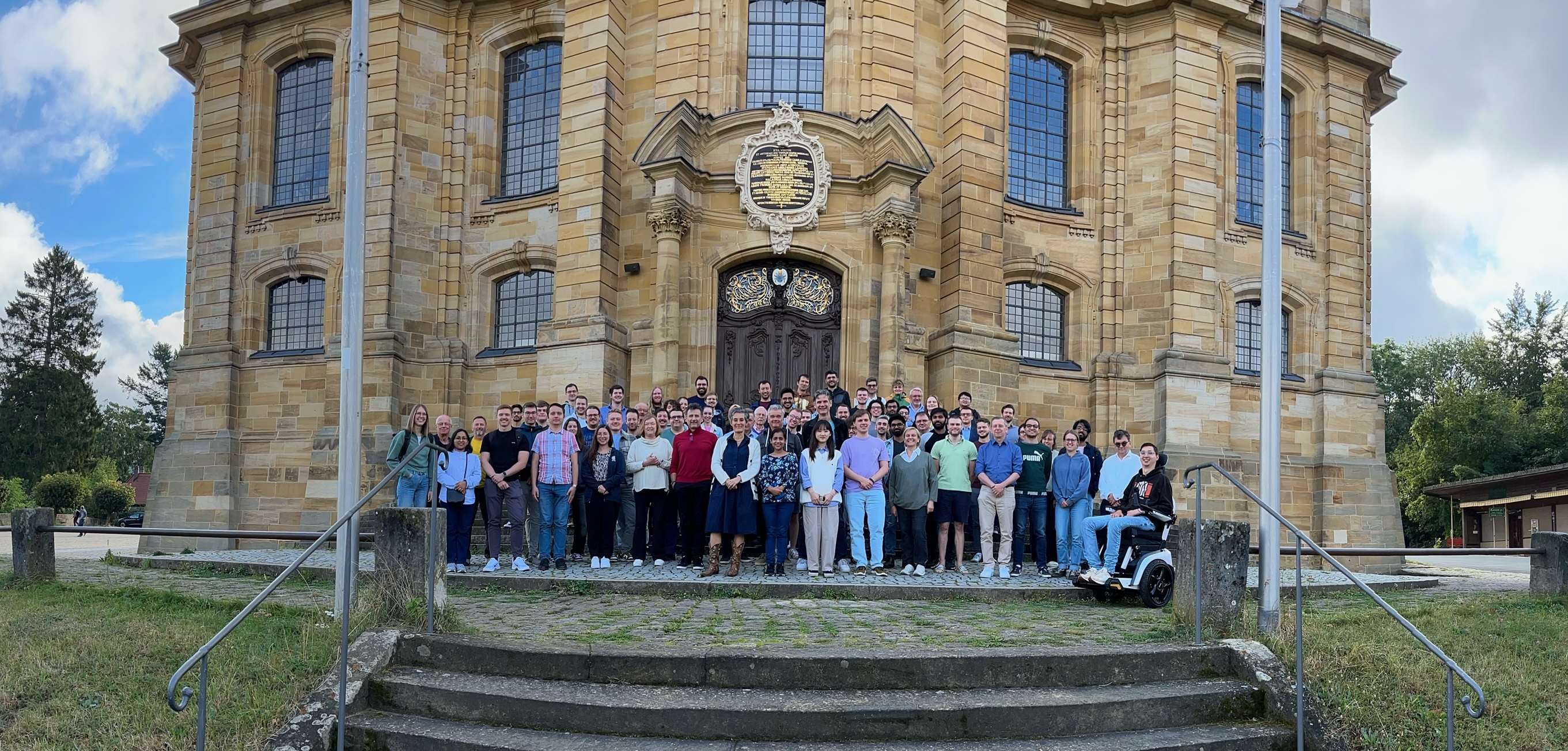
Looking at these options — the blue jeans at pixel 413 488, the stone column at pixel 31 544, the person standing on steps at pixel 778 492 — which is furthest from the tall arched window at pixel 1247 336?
the stone column at pixel 31 544

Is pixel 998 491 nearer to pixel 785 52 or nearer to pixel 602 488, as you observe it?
pixel 602 488

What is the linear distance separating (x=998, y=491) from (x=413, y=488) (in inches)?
258

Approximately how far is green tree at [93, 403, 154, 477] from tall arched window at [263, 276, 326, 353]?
56.7 meters

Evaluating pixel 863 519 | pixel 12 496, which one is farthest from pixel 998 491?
pixel 12 496

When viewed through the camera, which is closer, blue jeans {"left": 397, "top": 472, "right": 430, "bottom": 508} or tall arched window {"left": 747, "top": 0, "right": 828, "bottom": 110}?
blue jeans {"left": 397, "top": 472, "right": 430, "bottom": 508}

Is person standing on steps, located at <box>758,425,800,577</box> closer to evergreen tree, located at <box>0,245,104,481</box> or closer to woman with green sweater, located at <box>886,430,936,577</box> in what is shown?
woman with green sweater, located at <box>886,430,936,577</box>

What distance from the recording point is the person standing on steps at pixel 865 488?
1155 centimetres

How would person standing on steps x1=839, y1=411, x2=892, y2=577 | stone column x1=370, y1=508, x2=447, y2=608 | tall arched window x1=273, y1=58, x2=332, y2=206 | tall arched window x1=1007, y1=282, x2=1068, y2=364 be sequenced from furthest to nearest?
tall arched window x1=273, y1=58, x2=332, y2=206
tall arched window x1=1007, y1=282, x2=1068, y2=364
person standing on steps x1=839, y1=411, x2=892, y2=577
stone column x1=370, y1=508, x2=447, y2=608

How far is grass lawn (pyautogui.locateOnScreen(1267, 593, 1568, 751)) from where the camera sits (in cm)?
698

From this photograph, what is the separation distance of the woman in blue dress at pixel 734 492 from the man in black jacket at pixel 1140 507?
11.3 feet

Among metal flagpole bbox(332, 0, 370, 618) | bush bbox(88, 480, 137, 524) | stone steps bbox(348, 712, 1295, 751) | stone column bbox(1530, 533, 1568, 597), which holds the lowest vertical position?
bush bbox(88, 480, 137, 524)

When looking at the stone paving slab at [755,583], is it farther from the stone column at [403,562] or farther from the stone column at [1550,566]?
the stone column at [1550,566]

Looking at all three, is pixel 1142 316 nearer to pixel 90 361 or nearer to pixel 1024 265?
pixel 1024 265

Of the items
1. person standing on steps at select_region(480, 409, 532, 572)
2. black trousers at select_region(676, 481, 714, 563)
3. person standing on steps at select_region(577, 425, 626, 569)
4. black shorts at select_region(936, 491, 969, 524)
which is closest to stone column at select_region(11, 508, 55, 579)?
person standing on steps at select_region(480, 409, 532, 572)
